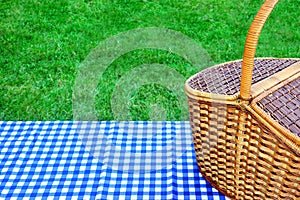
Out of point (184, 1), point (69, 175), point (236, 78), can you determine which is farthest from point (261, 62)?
point (184, 1)

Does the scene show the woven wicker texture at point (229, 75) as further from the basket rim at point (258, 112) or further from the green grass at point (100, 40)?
the green grass at point (100, 40)

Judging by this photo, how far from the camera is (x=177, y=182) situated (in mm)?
1316

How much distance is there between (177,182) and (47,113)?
1072 millimetres

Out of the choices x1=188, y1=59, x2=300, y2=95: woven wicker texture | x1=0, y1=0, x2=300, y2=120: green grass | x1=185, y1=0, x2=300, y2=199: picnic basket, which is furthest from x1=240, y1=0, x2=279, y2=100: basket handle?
x1=0, y1=0, x2=300, y2=120: green grass

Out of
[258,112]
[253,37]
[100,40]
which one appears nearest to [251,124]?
[258,112]

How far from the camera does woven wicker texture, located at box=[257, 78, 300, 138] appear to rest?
1.01 metres

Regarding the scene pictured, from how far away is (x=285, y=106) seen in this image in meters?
1.06

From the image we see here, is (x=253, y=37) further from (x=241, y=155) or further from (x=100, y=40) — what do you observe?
(x=100, y=40)

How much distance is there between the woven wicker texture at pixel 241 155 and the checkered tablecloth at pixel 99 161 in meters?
0.10

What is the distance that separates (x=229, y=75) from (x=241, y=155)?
0.24m

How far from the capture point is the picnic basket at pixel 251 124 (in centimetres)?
100

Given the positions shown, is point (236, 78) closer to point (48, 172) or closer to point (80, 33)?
point (48, 172)

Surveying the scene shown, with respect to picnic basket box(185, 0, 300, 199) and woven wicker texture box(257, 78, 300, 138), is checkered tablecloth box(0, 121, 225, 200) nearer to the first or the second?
picnic basket box(185, 0, 300, 199)

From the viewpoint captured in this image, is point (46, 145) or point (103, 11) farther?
point (103, 11)
